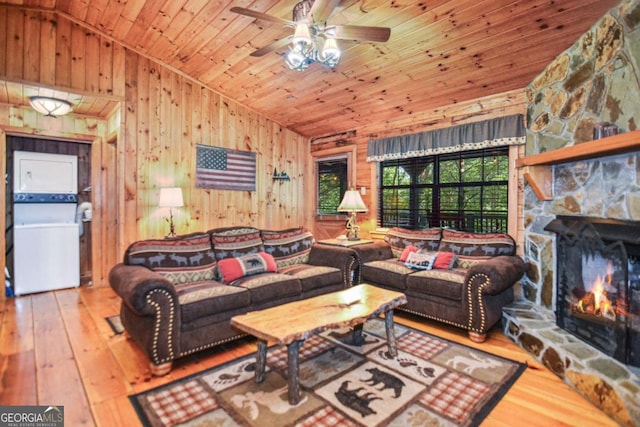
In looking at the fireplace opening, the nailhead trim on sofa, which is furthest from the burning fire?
the nailhead trim on sofa

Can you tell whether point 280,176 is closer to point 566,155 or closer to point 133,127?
point 133,127

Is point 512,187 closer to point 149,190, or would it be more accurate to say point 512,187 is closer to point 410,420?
point 410,420

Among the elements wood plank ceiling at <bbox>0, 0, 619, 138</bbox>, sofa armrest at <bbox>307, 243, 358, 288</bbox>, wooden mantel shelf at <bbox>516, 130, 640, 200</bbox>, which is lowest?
sofa armrest at <bbox>307, 243, 358, 288</bbox>

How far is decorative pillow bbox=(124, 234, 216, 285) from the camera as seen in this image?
114 inches

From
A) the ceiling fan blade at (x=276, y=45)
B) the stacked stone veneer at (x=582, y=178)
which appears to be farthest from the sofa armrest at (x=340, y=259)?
the ceiling fan blade at (x=276, y=45)

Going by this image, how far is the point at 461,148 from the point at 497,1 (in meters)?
1.71

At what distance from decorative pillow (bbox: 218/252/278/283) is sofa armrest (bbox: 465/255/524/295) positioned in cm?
193

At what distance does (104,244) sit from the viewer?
15.6ft

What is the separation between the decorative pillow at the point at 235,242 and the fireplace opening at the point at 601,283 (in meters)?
2.88

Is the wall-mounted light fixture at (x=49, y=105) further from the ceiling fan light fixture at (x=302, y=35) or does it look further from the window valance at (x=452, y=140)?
the window valance at (x=452, y=140)

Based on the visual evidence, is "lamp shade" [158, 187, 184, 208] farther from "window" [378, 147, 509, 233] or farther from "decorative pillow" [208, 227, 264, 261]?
"window" [378, 147, 509, 233]

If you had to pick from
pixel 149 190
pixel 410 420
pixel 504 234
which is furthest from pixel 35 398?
pixel 504 234

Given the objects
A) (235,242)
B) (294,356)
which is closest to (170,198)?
(235,242)

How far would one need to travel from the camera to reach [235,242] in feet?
11.4
